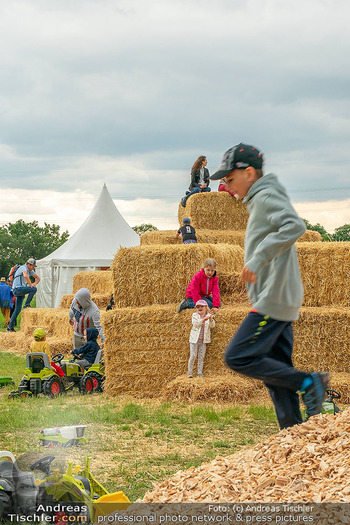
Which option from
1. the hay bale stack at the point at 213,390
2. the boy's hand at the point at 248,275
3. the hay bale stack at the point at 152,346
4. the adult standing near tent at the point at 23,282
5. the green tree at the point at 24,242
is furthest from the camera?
the green tree at the point at 24,242

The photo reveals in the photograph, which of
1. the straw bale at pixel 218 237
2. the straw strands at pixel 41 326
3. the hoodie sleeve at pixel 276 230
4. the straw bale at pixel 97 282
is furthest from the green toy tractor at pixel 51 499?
the straw bale at pixel 97 282

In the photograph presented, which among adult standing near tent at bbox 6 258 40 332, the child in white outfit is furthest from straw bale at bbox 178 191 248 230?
adult standing near tent at bbox 6 258 40 332

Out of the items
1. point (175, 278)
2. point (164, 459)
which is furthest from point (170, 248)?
point (164, 459)

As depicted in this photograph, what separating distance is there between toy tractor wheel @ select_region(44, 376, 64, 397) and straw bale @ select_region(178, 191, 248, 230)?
635 cm

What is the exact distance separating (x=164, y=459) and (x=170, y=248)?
4702 millimetres

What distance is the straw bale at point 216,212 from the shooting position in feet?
44.3

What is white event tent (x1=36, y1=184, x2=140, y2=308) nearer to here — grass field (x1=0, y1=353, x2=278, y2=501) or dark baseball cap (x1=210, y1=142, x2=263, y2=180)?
grass field (x1=0, y1=353, x2=278, y2=501)

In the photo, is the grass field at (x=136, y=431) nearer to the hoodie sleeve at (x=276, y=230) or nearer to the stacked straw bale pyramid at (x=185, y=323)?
the stacked straw bale pyramid at (x=185, y=323)

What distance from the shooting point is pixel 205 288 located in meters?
8.64

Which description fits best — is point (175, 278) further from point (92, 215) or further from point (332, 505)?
point (92, 215)

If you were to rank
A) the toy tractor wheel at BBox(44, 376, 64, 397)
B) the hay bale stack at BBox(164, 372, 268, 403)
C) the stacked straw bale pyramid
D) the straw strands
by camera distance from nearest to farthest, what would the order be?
the hay bale stack at BBox(164, 372, 268, 403), the toy tractor wheel at BBox(44, 376, 64, 397), the stacked straw bale pyramid, the straw strands

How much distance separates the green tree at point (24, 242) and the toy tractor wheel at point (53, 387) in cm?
5863

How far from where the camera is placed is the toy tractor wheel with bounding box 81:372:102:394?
865 cm

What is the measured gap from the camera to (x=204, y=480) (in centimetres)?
332
